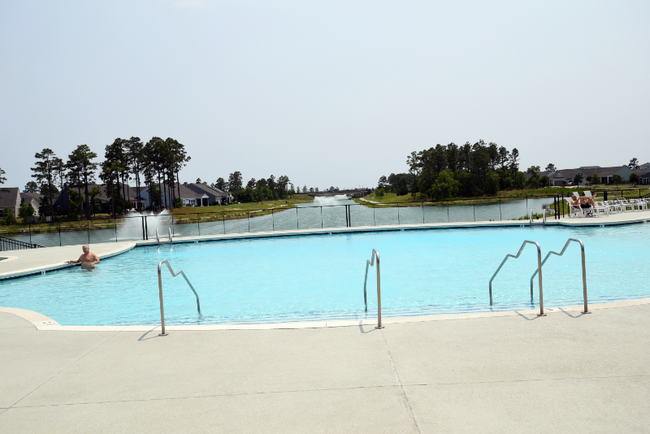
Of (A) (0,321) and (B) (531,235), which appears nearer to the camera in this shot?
(A) (0,321)

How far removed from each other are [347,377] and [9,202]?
7902cm

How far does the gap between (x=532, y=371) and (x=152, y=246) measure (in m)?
17.5

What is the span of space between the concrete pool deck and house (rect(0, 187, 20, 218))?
71952 mm

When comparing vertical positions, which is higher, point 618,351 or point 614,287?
point 618,351

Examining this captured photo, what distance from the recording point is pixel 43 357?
4539 mm

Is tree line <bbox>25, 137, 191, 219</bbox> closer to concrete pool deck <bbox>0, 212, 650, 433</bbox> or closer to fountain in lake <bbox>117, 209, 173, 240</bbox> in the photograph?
fountain in lake <bbox>117, 209, 173, 240</bbox>

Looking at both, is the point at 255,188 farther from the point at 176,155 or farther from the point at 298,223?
the point at 298,223

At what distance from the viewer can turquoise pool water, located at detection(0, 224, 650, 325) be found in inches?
334

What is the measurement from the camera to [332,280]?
11.4 metres

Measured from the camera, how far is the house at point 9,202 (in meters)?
64.7

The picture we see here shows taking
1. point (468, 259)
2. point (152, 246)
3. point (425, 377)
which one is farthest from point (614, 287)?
point (152, 246)

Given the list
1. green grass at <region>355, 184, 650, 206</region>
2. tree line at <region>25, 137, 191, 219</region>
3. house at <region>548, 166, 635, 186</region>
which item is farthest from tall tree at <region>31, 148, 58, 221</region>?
house at <region>548, 166, 635, 186</region>

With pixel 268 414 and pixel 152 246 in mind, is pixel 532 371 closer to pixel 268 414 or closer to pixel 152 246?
pixel 268 414

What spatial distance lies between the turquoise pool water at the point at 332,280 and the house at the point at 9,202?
60.4 m
